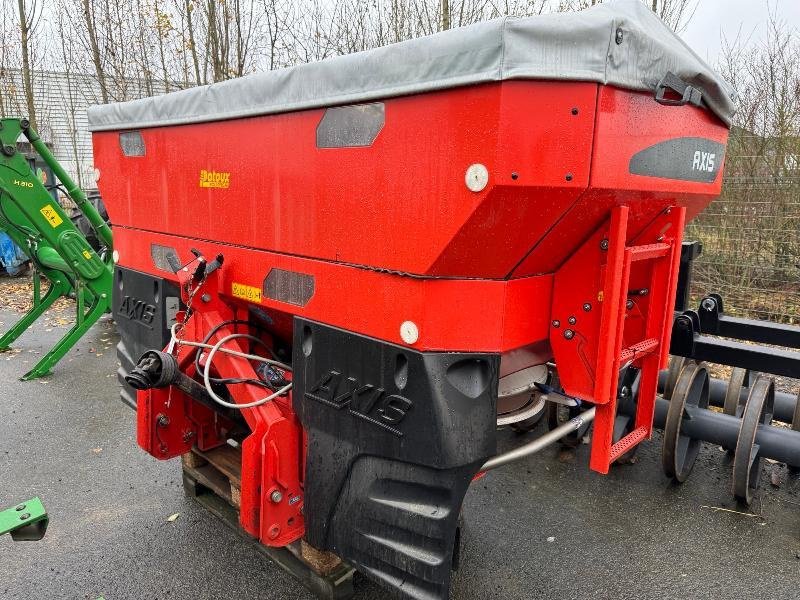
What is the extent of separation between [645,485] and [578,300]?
2.23 meters

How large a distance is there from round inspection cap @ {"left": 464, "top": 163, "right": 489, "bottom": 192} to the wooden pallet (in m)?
1.68

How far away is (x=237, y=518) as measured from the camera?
3.15 meters

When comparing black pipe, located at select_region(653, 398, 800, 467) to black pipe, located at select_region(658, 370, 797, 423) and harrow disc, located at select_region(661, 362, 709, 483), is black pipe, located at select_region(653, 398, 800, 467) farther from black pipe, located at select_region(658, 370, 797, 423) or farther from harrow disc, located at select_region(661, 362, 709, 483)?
black pipe, located at select_region(658, 370, 797, 423)

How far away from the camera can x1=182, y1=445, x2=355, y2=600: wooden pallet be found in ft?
8.20

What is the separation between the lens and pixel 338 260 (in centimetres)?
204

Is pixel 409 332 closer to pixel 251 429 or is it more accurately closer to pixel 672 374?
pixel 251 429

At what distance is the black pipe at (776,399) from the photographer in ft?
13.2

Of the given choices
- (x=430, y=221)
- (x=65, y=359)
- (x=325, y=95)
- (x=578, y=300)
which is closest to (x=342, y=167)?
(x=325, y=95)

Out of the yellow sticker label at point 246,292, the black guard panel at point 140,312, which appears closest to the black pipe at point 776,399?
the yellow sticker label at point 246,292

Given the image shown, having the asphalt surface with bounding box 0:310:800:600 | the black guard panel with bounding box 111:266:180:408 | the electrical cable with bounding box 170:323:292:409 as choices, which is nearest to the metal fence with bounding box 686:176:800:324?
the asphalt surface with bounding box 0:310:800:600

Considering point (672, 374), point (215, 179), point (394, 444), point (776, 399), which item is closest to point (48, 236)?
point (215, 179)

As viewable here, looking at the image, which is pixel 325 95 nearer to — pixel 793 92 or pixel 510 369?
pixel 510 369

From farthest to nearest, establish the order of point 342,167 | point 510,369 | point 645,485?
point 645,485 → point 510,369 → point 342,167

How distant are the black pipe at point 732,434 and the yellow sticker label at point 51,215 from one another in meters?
5.50
